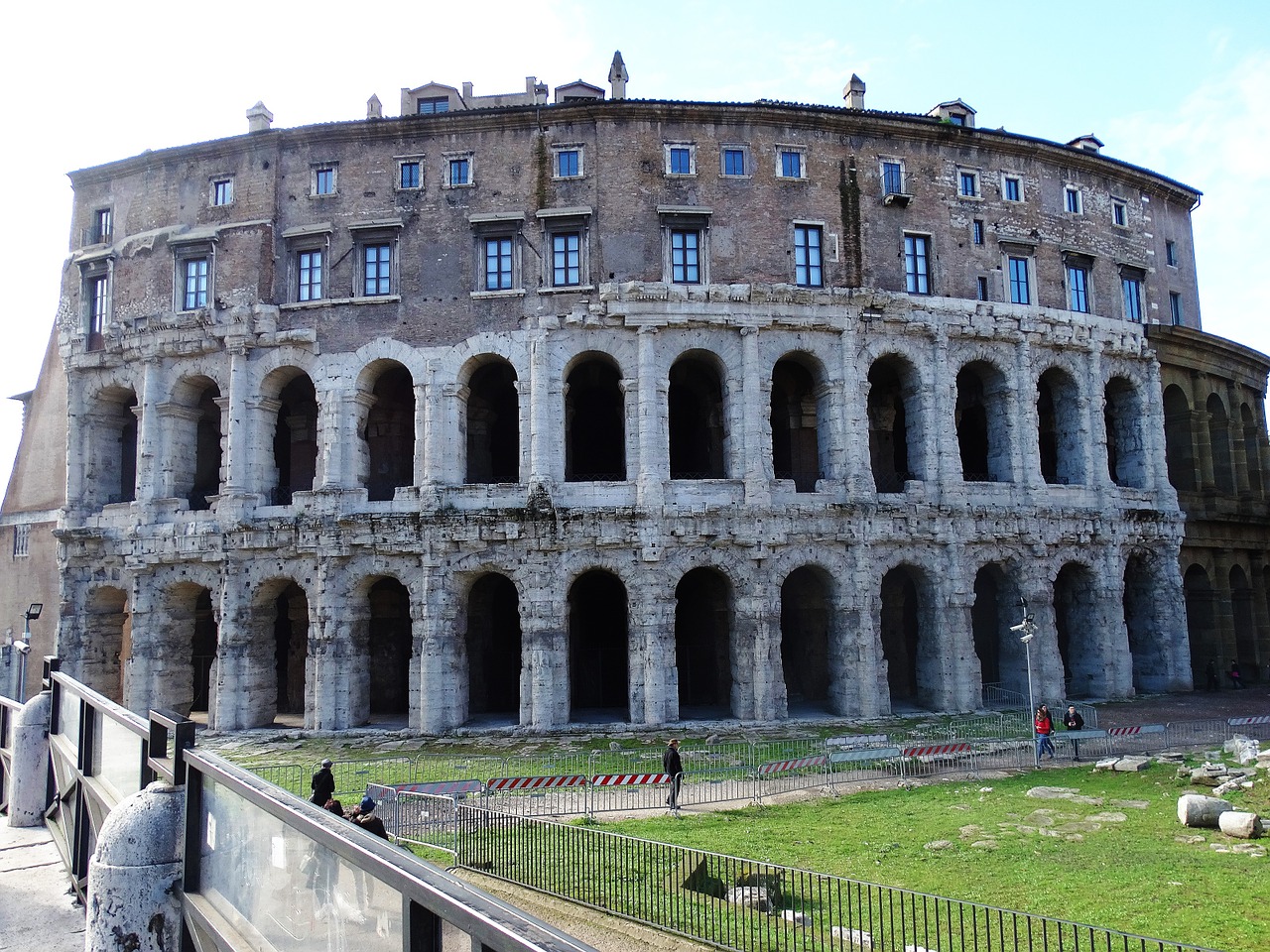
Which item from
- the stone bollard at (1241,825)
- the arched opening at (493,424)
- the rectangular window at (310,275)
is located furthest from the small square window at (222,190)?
the stone bollard at (1241,825)

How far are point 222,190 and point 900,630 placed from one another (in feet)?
88.7

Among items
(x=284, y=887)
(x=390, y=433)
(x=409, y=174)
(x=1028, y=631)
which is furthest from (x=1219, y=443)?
(x=284, y=887)

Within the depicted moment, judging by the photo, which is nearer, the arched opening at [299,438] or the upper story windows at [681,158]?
the upper story windows at [681,158]

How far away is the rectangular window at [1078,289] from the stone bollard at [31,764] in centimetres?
3075

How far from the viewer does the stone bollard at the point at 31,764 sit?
9.38m

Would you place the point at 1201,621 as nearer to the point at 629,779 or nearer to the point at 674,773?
the point at 674,773

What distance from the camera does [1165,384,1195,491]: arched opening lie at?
3266cm

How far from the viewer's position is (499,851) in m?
11.5

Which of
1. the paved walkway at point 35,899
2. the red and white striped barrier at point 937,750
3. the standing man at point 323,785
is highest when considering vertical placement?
the paved walkway at point 35,899

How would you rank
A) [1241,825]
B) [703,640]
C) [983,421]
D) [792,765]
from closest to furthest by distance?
1. [1241,825]
2. [792,765]
3. [703,640]
4. [983,421]

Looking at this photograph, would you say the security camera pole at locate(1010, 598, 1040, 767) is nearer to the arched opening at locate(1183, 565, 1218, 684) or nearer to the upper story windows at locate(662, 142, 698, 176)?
the arched opening at locate(1183, 565, 1218, 684)

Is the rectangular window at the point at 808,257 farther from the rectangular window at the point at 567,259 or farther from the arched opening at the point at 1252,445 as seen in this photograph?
the arched opening at the point at 1252,445

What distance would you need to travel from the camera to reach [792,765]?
58.5 feet

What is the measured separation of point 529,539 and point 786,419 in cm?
997
